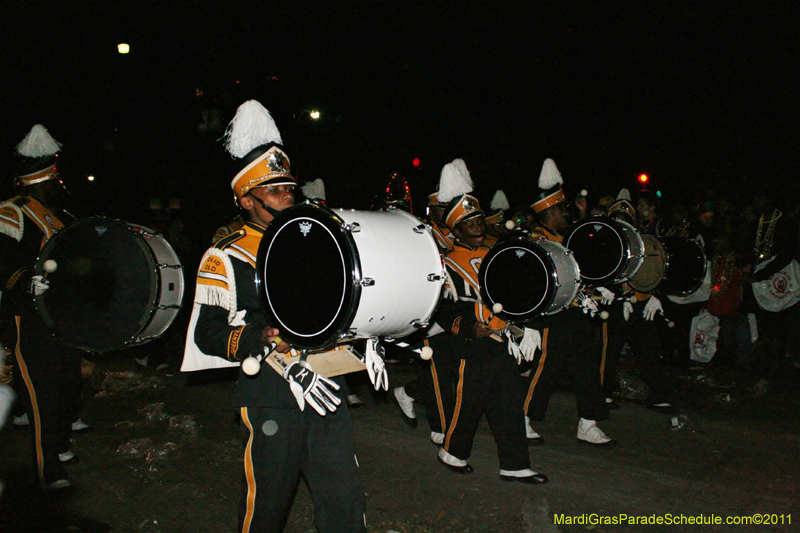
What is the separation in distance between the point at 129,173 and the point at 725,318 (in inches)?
617

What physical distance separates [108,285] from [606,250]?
170 inches

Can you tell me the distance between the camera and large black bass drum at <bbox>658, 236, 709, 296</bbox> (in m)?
6.84

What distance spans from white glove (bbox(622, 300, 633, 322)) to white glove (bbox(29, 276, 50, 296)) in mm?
5308

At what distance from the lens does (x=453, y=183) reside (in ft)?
16.8

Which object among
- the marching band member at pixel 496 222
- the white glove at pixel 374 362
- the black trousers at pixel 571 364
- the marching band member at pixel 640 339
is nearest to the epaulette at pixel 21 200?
the white glove at pixel 374 362

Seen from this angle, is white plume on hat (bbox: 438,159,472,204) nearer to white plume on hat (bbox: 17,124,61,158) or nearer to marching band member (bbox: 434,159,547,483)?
marching band member (bbox: 434,159,547,483)

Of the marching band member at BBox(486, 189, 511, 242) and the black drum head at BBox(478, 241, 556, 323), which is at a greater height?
the marching band member at BBox(486, 189, 511, 242)

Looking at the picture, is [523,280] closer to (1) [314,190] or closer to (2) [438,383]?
(2) [438,383]

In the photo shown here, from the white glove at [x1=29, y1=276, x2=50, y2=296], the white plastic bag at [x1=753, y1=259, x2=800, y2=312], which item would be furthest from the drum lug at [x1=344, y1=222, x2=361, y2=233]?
the white plastic bag at [x1=753, y1=259, x2=800, y2=312]

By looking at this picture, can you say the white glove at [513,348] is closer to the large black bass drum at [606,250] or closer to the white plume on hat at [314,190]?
the large black bass drum at [606,250]

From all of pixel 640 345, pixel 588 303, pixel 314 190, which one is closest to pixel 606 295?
pixel 588 303

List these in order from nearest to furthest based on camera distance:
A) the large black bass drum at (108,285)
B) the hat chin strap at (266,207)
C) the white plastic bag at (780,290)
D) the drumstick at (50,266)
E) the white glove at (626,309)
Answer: the hat chin strap at (266,207) → the large black bass drum at (108,285) → the drumstick at (50,266) → the white glove at (626,309) → the white plastic bag at (780,290)

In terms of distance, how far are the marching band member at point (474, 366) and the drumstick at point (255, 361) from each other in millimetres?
2249

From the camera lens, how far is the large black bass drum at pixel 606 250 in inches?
225
